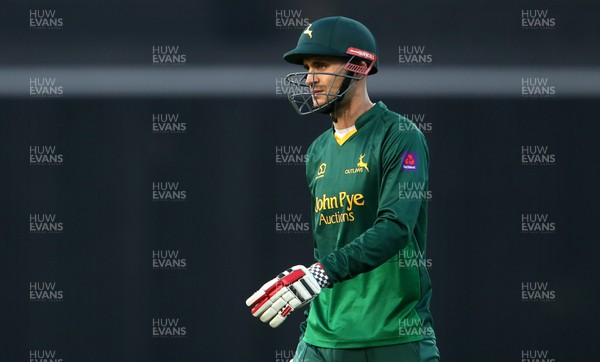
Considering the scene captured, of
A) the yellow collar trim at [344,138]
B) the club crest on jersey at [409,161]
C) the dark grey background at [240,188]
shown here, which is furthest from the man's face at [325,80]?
the dark grey background at [240,188]

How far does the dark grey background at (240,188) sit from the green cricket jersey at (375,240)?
3158 mm

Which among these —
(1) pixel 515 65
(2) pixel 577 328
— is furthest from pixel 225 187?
(2) pixel 577 328

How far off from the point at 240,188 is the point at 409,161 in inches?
138

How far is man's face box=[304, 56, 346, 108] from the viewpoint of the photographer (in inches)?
139

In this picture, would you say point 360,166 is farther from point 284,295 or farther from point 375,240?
point 284,295

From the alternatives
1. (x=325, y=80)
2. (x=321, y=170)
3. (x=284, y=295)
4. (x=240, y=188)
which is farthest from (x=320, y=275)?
(x=240, y=188)

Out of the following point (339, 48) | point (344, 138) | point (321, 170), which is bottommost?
point (321, 170)

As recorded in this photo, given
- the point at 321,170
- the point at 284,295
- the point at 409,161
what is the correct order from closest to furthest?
the point at 284,295, the point at 409,161, the point at 321,170

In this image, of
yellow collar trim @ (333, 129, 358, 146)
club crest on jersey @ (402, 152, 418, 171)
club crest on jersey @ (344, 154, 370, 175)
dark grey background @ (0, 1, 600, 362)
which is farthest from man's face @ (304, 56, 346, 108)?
dark grey background @ (0, 1, 600, 362)

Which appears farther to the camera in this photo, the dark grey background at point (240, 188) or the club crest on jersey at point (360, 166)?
the dark grey background at point (240, 188)

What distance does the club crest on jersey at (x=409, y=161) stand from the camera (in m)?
3.27

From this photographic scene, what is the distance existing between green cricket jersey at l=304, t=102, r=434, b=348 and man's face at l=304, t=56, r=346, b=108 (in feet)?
0.57

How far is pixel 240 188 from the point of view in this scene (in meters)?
6.69

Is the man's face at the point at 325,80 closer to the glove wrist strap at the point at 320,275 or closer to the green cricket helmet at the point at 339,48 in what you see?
the green cricket helmet at the point at 339,48
